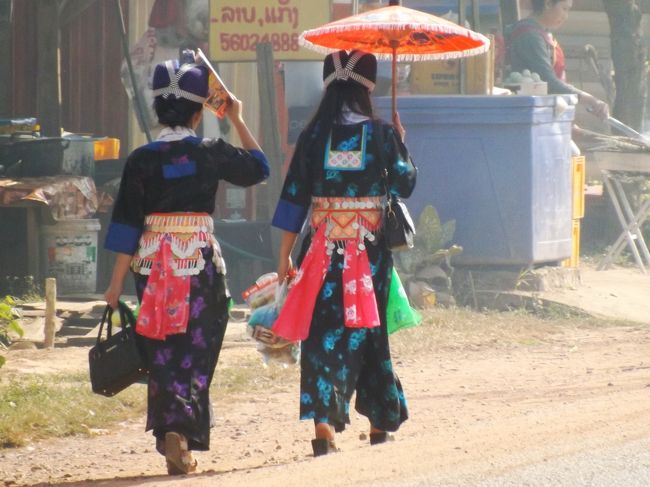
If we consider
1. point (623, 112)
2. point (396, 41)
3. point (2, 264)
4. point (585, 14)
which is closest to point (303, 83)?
point (2, 264)

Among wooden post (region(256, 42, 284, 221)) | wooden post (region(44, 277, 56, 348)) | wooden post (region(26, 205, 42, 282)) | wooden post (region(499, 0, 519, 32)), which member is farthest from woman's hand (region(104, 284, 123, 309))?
wooden post (region(499, 0, 519, 32))

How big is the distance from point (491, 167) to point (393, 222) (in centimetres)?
523

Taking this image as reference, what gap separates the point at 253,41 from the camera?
11625 millimetres

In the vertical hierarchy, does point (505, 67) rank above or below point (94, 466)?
above

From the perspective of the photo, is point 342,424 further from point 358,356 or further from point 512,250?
point 512,250

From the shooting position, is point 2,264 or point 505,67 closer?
point 2,264

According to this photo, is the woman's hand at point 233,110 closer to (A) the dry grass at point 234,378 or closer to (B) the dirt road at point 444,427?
(B) the dirt road at point 444,427

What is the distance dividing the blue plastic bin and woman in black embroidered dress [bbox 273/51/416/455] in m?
5.12

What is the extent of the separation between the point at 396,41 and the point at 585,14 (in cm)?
1599

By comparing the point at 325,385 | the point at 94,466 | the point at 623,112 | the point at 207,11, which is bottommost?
the point at 94,466

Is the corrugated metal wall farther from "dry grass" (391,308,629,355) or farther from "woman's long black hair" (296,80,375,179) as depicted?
"woman's long black hair" (296,80,375,179)

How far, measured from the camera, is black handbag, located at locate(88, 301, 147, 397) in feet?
18.0

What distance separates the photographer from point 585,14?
851 inches

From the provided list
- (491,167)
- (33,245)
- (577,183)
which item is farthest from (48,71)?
(577,183)
